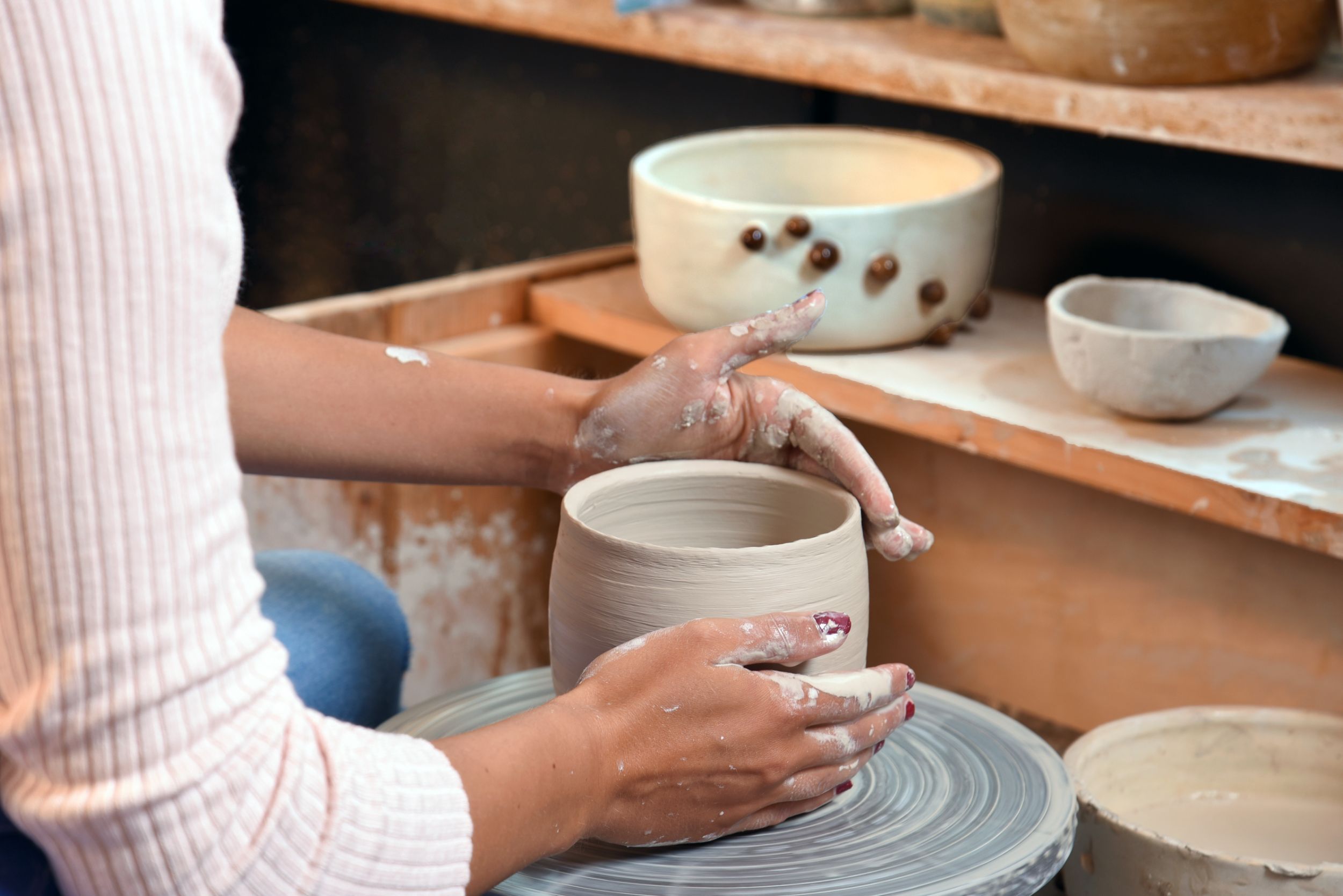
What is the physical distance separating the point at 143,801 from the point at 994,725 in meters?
0.61

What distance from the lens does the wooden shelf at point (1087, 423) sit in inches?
41.9

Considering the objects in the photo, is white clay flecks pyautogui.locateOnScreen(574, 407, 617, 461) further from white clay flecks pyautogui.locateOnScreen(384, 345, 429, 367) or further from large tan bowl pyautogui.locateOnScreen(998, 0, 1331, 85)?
large tan bowl pyautogui.locateOnScreen(998, 0, 1331, 85)

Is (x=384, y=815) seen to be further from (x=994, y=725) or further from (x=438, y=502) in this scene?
(x=438, y=502)

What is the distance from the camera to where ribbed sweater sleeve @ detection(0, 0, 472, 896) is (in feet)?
1.82

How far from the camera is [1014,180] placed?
1563 millimetres

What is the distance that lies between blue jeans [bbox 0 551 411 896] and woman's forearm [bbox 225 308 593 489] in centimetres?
15

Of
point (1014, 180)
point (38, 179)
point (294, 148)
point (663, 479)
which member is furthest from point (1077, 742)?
point (294, 148)

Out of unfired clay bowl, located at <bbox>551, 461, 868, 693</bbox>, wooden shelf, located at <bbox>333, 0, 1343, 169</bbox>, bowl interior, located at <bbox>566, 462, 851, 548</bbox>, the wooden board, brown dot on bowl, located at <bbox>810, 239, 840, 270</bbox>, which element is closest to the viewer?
unfired clay bowl, located at <bbox>551, 461, 868, 693</bbox>

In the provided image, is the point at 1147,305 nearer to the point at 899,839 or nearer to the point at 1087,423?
the point at 1087,423

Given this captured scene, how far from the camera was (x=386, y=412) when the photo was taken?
1.03m

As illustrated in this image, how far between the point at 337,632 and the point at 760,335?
1.48 ft

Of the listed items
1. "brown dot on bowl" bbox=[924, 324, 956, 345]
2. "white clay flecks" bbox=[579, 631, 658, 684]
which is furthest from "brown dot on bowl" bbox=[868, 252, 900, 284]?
"white clay flecks" bbox=[579, 631, 658, 684]

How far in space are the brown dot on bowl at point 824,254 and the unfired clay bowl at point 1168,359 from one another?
0.21 m

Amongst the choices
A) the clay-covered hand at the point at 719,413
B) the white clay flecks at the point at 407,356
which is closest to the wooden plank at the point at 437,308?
the white clay flecks at the point at 407,356
